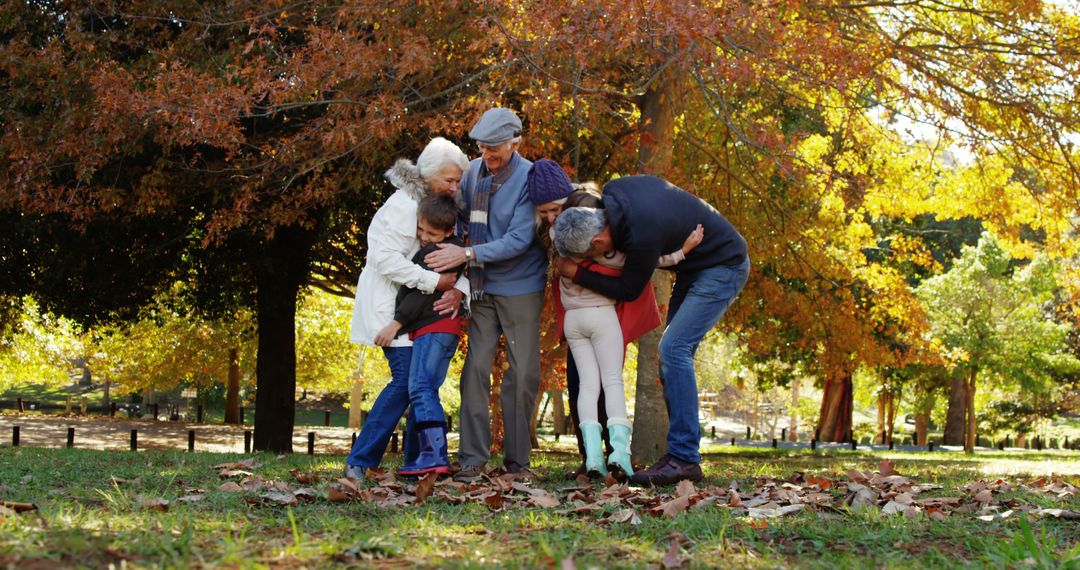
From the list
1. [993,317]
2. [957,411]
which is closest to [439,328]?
[993,317]

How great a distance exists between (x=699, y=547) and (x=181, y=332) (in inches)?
1149

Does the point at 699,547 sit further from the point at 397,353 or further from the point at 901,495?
the point at 397,353

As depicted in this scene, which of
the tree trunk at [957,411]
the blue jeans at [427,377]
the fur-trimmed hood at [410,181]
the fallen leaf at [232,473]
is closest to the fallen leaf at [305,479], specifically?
the fallen leaf at [232,473]

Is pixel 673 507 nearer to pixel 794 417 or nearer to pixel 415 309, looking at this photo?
pixel 415 309

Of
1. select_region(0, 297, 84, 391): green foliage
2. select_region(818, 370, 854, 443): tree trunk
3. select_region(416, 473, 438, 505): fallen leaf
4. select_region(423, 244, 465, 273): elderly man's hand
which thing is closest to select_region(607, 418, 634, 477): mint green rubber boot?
select_region(423, 244, 465, 273): elderly man's hand

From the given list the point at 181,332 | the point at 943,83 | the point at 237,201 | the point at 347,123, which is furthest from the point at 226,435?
the point at 943,83

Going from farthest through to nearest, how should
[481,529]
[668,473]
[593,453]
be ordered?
[593,453] < [668,473] < [481,529]

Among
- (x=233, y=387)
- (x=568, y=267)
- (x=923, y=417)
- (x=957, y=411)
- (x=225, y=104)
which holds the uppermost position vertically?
(x=225, y=104)

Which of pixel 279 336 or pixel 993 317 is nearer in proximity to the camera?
pixel 279 336

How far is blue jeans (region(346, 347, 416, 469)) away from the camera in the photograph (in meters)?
5.80

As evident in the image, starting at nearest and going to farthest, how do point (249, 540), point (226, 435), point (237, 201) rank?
point (249, 540)
point (237, 201)
point (226, 435)

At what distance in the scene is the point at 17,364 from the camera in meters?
32.1

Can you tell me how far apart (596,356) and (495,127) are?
1.50 meters

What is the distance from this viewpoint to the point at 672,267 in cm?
598
